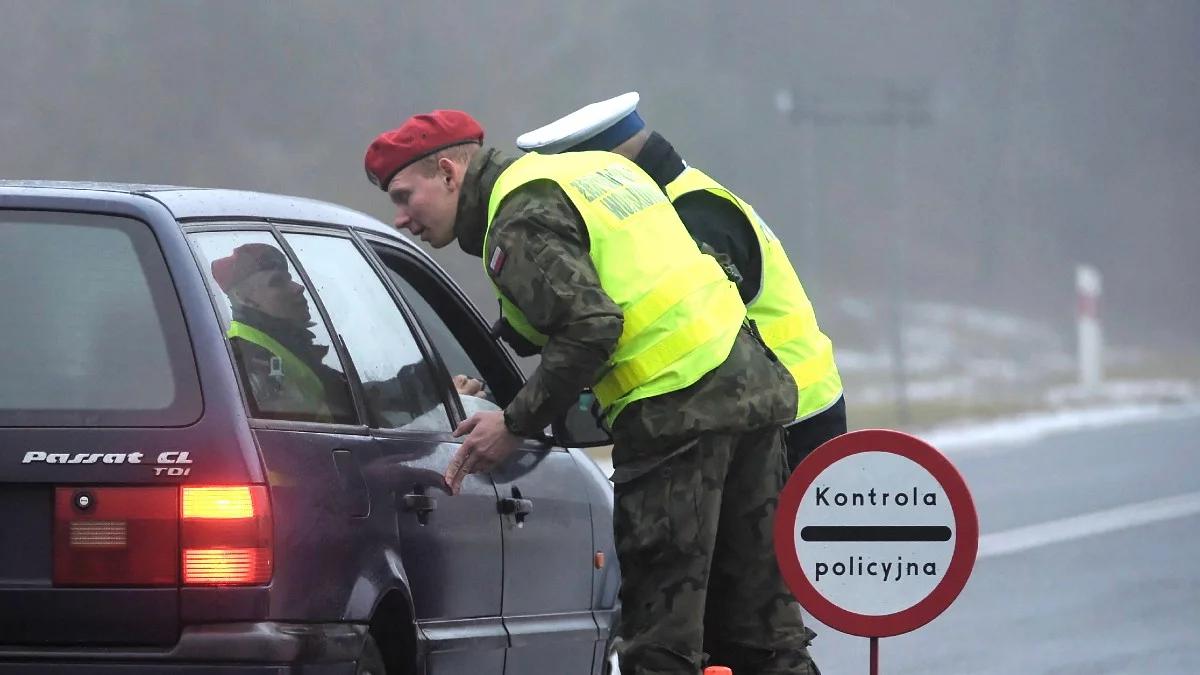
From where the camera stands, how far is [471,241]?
5.11 meters

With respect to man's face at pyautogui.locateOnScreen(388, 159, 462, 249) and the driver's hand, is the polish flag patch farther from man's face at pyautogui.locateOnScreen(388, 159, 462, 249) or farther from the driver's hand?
the driver's hand

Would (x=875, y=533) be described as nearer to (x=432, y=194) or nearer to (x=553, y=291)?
(x=553, y=291)

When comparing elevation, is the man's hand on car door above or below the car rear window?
below

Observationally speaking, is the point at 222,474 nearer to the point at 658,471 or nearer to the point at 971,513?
the point at 658,471

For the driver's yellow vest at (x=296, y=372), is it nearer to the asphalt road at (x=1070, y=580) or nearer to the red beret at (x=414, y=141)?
the red beret at (x=414, y=141)

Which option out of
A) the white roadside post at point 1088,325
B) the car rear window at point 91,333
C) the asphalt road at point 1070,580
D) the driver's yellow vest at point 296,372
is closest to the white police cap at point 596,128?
the driver's yellow vest at point 296,372

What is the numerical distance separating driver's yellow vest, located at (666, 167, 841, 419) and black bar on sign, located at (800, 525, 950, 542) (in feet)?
2.81

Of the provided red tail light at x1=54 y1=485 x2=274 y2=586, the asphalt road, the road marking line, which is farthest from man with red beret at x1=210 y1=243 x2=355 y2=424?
the road marking line

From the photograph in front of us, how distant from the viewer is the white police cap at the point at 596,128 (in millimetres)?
5574

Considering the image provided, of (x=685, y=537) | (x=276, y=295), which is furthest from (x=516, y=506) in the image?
(x=276, y=295)

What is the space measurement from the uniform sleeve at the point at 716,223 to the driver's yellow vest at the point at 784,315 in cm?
2

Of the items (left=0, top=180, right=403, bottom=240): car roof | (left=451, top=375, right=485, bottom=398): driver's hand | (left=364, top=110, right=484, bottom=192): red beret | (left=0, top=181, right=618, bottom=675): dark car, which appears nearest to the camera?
(left=0, top=181, right=618, bottom=675): dark car

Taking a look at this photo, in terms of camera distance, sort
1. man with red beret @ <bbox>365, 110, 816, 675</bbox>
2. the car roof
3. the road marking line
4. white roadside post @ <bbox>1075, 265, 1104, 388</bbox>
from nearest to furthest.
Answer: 1. the car roof
2. man with red beret @ <bbox>365, 110, 816, 675</bbox>
3. the road marking line
4. white roadside post @ <bbox>1075, 265, 1104, 388</bbox>

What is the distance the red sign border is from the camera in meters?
4.87
